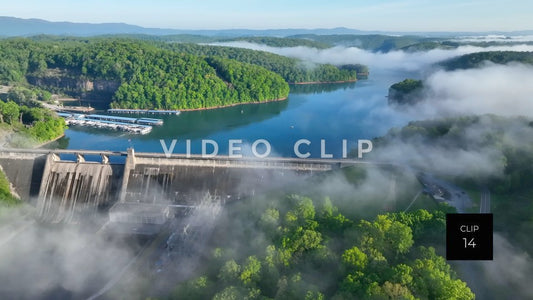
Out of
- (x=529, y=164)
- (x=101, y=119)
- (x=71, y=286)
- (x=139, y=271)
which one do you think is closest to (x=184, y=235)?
(x=139, y=271)

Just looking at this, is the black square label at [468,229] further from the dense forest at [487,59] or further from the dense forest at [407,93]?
the dense forest at [487,59]

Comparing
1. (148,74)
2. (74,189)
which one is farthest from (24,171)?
(148,74)

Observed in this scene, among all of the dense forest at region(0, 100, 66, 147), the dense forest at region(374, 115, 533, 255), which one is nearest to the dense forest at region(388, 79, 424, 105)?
the dense forest at region(374, 115, 533, 255)

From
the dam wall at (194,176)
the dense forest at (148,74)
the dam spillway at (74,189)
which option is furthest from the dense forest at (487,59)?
the dam spillway at (74,189)

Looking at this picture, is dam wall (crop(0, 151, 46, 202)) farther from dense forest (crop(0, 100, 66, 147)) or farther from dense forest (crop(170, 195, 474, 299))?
dense forest (crop(170, 195, 474, 299))

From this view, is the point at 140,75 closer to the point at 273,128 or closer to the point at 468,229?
the point at 273,128

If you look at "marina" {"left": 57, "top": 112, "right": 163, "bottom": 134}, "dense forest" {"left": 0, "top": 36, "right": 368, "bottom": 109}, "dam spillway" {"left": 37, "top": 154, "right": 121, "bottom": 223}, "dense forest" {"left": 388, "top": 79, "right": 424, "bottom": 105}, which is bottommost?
"dam spillway" {"left": 37, "top": 154, "right": 121, "bottom": 223}

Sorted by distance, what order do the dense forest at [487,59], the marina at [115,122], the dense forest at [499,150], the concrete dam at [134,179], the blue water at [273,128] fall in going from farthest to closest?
1. the dense forest at [487,59]
2. the marina at [115,122]
3. the blue water at [273,128]
4. the concrete dam at [134,179]
5. the dense forest at [499,150]

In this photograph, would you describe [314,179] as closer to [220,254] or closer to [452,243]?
[220,254]
